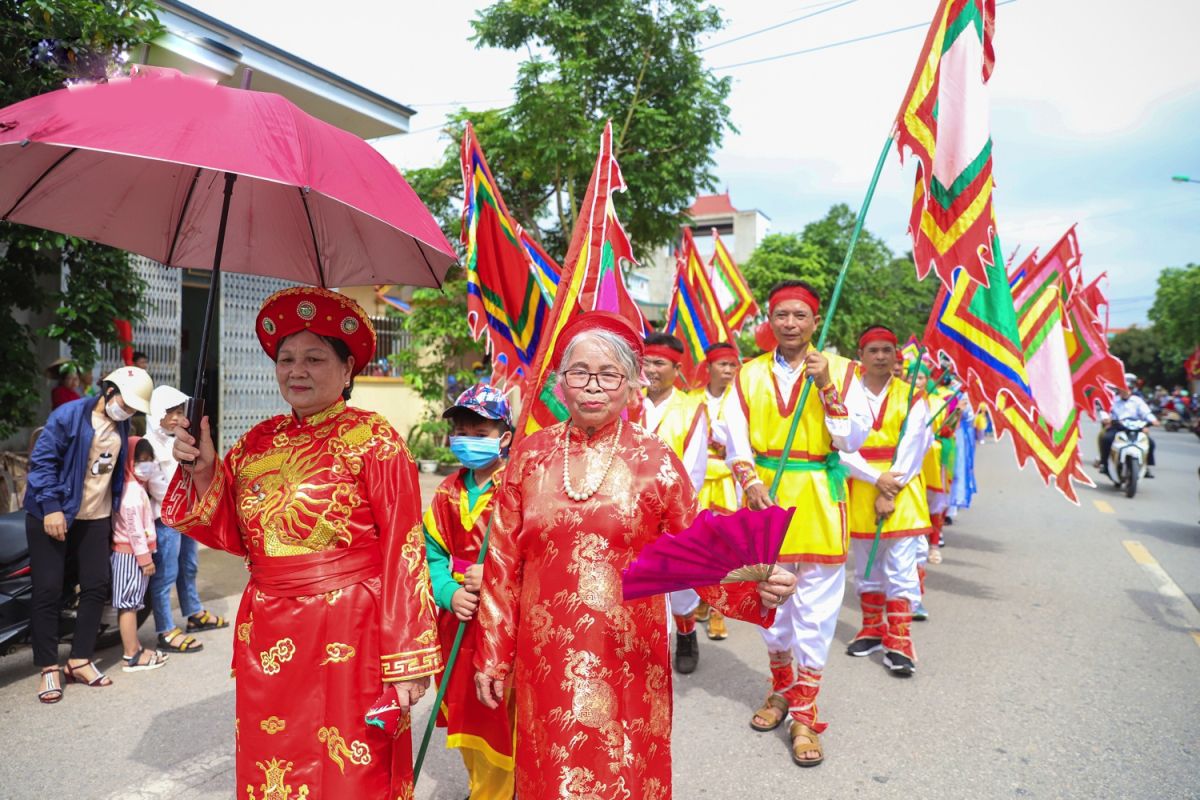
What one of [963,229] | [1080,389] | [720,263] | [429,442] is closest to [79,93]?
[963,229]

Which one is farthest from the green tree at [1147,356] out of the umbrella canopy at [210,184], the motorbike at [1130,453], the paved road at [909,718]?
the umbrella canopy at [210,184]

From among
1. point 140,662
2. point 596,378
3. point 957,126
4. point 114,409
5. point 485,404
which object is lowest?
point 140,662

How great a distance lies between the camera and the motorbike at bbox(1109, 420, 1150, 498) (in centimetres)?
1243

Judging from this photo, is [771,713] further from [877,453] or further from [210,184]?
[210,184]

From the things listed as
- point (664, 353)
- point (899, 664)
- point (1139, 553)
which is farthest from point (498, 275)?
point (1139, 553)

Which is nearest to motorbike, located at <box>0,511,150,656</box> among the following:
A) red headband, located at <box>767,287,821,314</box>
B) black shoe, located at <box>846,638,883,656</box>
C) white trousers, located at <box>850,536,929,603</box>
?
red headband, located at <box>767,287,821,314</box>

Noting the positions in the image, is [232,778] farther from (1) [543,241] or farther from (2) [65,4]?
(1) [543,241]

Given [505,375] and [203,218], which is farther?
[505,375]

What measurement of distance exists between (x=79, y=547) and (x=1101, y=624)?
6764 mm

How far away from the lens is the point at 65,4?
4.57 m

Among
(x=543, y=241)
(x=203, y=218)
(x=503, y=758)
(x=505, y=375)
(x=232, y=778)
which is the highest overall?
(x=543, y=241)

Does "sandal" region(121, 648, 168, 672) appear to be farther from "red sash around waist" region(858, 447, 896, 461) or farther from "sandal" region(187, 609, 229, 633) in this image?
"red sash around waist" region(858, 447, 896, 461)

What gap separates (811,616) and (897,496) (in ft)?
5.37

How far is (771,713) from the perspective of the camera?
3.96 m
